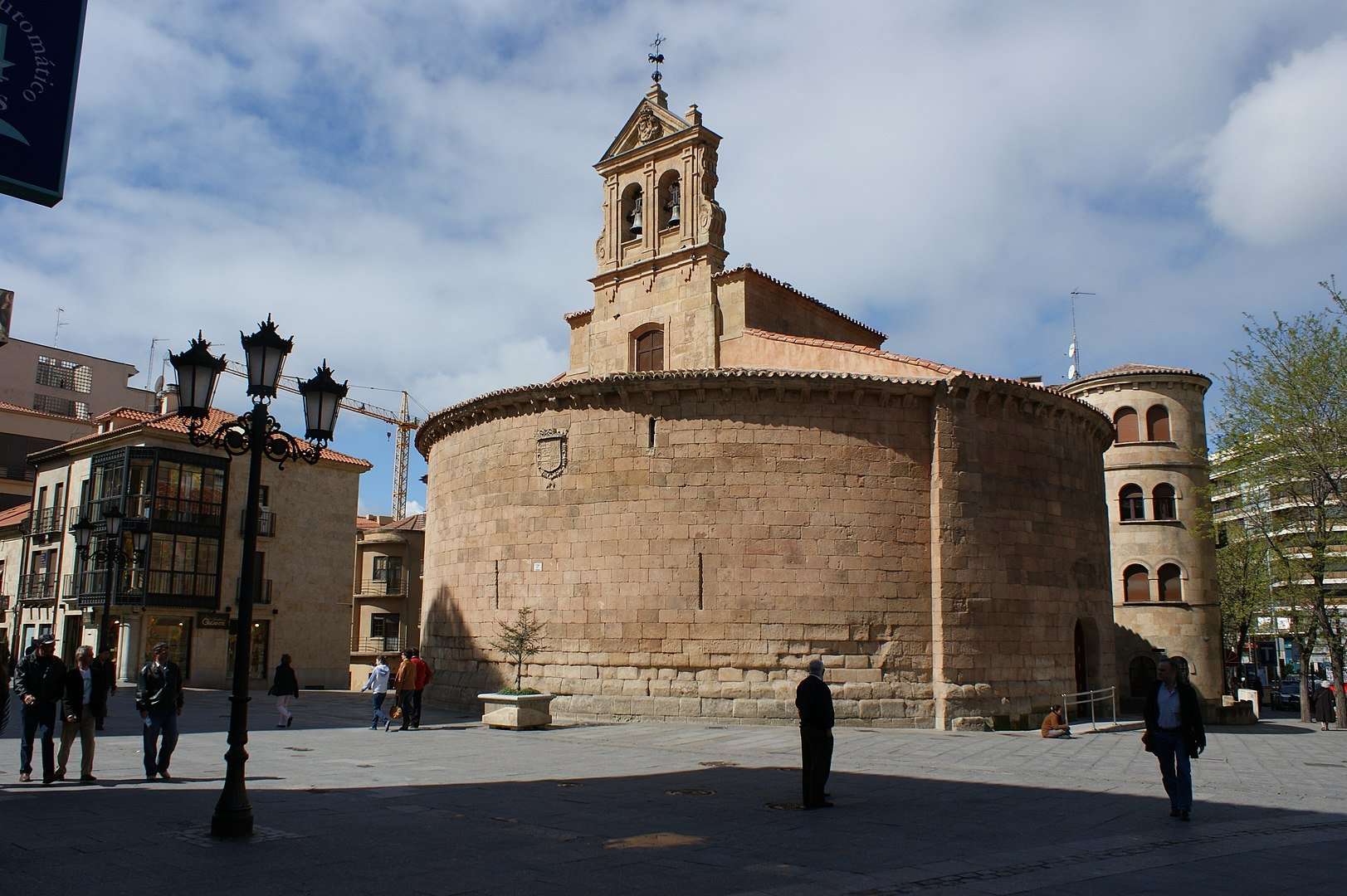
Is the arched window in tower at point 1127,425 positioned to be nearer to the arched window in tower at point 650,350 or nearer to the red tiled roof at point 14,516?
the arched window in tower at point 650,350

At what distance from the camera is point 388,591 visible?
156 ft

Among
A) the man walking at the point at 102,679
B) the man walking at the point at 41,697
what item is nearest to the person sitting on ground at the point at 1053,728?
the man walking at the point at 102,679

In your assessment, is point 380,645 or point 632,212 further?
point 380,645

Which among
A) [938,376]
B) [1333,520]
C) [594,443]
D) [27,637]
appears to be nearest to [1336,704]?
[1333,520]

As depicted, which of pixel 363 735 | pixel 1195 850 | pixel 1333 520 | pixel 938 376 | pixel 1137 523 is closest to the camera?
pixel 1195 850

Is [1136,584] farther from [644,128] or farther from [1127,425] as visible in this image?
[644,128]

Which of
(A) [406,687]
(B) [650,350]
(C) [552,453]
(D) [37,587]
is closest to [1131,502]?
(B) [650,350]

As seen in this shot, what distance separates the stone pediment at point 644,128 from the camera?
26016 mm

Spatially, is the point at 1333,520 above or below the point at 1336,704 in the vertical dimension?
above

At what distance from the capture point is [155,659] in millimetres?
11344

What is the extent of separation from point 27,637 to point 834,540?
33.8 m

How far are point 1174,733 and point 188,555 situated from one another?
3246cm

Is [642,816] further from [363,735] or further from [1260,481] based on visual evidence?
[1260,481]

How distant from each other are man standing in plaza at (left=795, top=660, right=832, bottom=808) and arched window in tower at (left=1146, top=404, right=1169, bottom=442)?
2977cm
